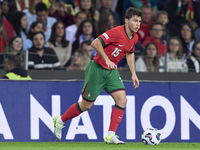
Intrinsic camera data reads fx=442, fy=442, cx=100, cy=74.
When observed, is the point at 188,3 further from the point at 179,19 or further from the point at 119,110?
the point at 119,110

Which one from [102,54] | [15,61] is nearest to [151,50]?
[15,61]

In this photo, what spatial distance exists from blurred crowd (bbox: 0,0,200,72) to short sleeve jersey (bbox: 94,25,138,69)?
2699 mm

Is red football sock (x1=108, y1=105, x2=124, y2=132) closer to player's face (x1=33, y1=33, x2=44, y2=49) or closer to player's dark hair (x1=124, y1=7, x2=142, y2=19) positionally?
player's dark hair (x1=124, y1=7, x2=142, y2=19)

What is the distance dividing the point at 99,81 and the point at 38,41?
325 cm

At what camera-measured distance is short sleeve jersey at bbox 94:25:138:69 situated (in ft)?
20.6

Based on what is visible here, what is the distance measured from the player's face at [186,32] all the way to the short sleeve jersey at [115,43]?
5.20m

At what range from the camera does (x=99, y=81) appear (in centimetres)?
645

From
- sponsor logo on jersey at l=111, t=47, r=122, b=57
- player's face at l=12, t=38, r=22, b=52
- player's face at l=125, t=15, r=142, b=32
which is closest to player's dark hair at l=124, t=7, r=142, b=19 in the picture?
player's face at l=125, t=15, r=142, b=32

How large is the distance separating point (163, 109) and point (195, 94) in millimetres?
631

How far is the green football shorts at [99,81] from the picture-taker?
643 centimetres

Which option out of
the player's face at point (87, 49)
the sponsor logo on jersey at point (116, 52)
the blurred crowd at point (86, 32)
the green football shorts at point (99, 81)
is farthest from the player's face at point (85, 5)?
the sponsor logo on jersey at point (116, 52)

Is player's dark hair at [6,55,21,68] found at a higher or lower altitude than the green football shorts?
higher

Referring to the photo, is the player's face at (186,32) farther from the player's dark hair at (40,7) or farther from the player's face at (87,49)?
the player's dark hair at (40,7)

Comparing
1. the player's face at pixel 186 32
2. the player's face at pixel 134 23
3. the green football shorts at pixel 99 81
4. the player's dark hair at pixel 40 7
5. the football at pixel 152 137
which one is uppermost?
the player's dark hair at pixel 40 7
